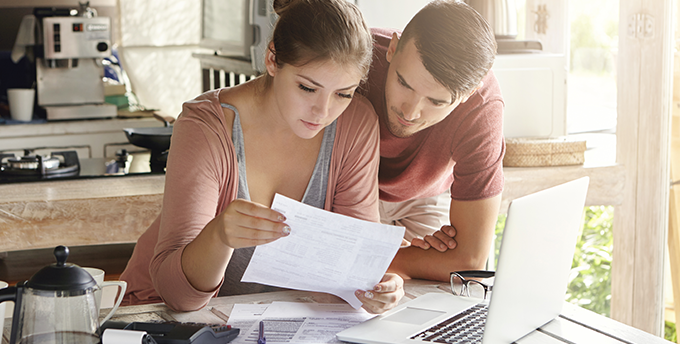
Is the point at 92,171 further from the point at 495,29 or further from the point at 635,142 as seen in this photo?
the point at 635,142

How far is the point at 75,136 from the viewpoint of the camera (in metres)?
3.58

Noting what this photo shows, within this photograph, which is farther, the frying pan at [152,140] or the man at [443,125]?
the frying pan at [152,140]

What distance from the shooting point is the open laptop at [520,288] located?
3.32 feet

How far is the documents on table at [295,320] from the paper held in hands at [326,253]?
4 cm

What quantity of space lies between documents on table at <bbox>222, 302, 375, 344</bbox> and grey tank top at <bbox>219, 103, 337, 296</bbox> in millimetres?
248

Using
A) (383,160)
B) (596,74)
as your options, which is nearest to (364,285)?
(383,160)

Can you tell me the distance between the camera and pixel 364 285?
124 centimetres

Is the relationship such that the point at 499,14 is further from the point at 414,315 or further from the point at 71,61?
the point at 71,61

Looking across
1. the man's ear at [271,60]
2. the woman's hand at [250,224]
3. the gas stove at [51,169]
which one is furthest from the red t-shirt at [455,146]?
the gas stove at [51,169]

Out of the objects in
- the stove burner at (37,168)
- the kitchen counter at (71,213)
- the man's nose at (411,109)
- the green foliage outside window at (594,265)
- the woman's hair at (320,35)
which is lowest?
the green foliage outside window at (594,265)

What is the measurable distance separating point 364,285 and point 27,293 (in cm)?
59

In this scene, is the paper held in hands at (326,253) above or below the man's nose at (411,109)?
below

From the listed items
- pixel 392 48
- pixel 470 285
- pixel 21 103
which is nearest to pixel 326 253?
pixel 470 285

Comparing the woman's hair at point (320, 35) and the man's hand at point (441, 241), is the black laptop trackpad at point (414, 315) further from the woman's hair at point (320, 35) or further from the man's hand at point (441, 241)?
the woman's hair at point (320, 35)
